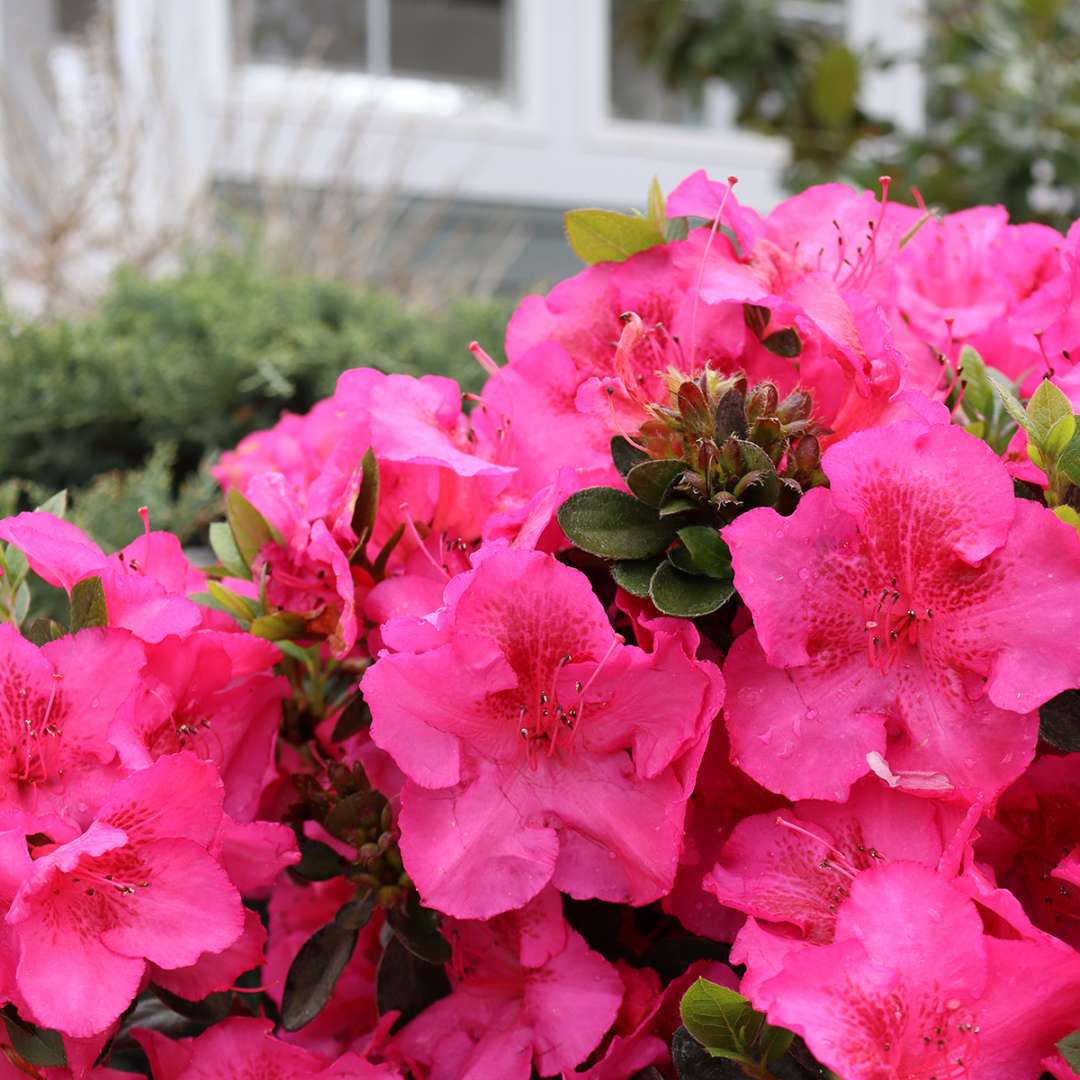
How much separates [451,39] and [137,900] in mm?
5194

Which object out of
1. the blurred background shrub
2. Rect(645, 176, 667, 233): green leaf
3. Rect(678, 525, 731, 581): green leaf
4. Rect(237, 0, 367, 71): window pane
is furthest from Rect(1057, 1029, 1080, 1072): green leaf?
Rect(237, 0, 367, 71): window pane

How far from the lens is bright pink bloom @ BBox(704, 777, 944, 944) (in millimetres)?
526

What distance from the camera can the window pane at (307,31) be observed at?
4.97 meters

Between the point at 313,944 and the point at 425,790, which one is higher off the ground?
the point at 425,790

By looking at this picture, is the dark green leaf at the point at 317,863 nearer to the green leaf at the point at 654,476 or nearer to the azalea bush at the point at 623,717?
the azalea bush at the point at 623,717

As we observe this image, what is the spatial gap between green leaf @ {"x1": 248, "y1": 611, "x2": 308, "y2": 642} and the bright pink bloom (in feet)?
0.78

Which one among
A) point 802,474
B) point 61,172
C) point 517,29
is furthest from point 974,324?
point 517,29

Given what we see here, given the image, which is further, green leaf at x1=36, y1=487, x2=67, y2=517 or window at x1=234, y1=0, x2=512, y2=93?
window at x1=234, y1=0, x2=512, y2=93

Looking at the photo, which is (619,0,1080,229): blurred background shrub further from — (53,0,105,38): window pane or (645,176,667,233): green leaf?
(53,0,105,38): window pane

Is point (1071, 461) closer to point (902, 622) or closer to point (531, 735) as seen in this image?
point (902, 622)

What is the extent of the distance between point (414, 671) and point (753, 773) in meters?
0.14

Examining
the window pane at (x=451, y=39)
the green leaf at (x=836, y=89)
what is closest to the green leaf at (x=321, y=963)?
the green leaf at (x=836, y=89)

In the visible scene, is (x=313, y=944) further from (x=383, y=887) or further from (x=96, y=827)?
(x=96, y=827)

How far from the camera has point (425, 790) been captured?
55 cm
